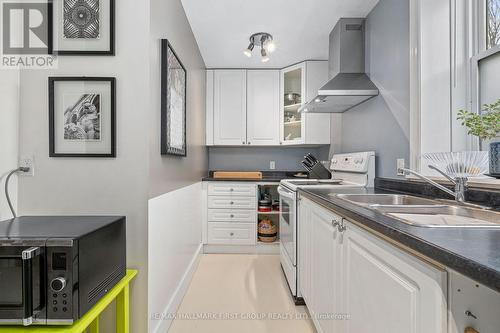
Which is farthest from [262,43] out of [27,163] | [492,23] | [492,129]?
[27,163]

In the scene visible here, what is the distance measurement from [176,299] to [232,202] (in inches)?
53.9

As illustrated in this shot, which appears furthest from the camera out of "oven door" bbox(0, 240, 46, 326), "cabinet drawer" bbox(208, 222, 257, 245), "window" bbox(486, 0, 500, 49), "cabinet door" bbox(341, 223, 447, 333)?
"cabinet drawer" bbox(208, 222, 257, 245)

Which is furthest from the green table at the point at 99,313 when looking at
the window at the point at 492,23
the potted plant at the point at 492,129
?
the window at the point at 492,23

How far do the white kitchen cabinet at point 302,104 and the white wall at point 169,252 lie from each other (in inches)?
60.4

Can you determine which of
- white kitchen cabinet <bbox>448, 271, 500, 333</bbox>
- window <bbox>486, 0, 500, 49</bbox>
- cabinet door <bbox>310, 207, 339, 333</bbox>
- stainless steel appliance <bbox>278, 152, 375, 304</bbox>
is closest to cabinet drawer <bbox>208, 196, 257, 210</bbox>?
stainless steel appliance <bbox>278, 152, 375, 304</bbox>

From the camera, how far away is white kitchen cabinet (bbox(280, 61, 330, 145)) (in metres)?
3.14

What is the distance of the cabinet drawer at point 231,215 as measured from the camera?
3072 mm

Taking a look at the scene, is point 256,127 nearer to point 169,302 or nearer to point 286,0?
point 286,0

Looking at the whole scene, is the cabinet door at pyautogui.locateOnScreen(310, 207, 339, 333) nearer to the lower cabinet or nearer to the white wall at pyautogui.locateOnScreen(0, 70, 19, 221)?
the lower cabinet

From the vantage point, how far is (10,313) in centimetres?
88

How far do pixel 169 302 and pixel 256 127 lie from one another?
232cm

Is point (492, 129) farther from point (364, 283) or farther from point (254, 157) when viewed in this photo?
point (254, 157)

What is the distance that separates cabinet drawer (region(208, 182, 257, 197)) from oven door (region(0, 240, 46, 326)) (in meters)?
2.19

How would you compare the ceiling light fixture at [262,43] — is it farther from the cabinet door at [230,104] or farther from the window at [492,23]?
the window at [492,23]
